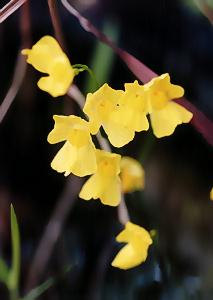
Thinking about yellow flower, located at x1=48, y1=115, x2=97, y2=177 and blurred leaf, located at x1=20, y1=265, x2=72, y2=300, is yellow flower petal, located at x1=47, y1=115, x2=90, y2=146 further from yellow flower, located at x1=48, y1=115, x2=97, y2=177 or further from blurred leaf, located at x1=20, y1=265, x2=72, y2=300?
blurred leaf, located at x1=20, y1=265, x2=72, y2=300

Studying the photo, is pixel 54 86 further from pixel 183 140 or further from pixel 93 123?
pixel 183 140

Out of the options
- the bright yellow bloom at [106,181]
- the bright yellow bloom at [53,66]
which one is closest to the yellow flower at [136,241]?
the bright yellow bloom at [106,181]

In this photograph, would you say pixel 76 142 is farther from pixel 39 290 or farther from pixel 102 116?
pixel 39 290

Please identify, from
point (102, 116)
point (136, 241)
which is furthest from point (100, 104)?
point (136, 241)

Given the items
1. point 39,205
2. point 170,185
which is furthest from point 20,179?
point 170,185

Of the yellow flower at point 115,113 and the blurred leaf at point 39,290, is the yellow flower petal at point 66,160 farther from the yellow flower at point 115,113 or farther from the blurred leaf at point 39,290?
the blurred leaf at point 39,290

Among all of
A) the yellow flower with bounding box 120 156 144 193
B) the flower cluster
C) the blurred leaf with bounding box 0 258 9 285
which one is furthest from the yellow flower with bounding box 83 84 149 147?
the blurred leaf with bounding box 0 258 9 285
